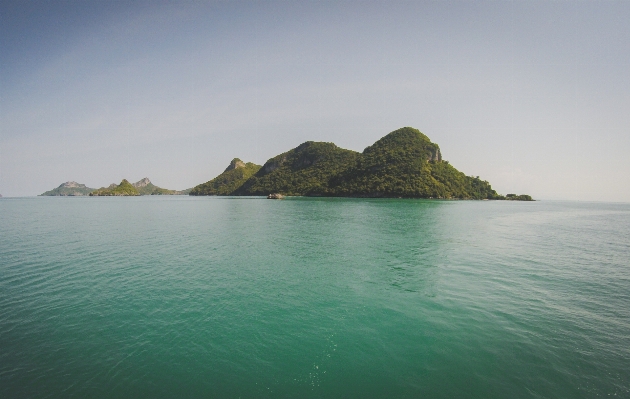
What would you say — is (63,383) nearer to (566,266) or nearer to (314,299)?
(314,299)

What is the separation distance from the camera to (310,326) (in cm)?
1326

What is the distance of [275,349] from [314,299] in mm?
5525

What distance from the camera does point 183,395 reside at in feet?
28.9

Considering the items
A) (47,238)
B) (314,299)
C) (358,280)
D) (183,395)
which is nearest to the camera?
(183,395)

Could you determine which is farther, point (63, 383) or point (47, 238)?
point (47, 238)

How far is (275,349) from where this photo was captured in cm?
1127

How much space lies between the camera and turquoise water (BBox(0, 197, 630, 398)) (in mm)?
9344

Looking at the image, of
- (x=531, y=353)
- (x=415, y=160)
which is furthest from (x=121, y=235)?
(x=415, y=160)

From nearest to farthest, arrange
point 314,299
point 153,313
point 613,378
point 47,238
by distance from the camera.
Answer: point 613,378 → point 153,313 → point 314,299 → point 47,238

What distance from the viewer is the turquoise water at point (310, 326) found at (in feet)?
30.7

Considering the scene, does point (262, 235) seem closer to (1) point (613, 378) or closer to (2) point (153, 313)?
(2) point (153, 313)

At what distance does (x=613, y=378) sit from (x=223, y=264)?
23.8 meters

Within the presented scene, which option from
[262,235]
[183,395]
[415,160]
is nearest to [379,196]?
[415,160]

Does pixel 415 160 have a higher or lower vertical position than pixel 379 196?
higher
